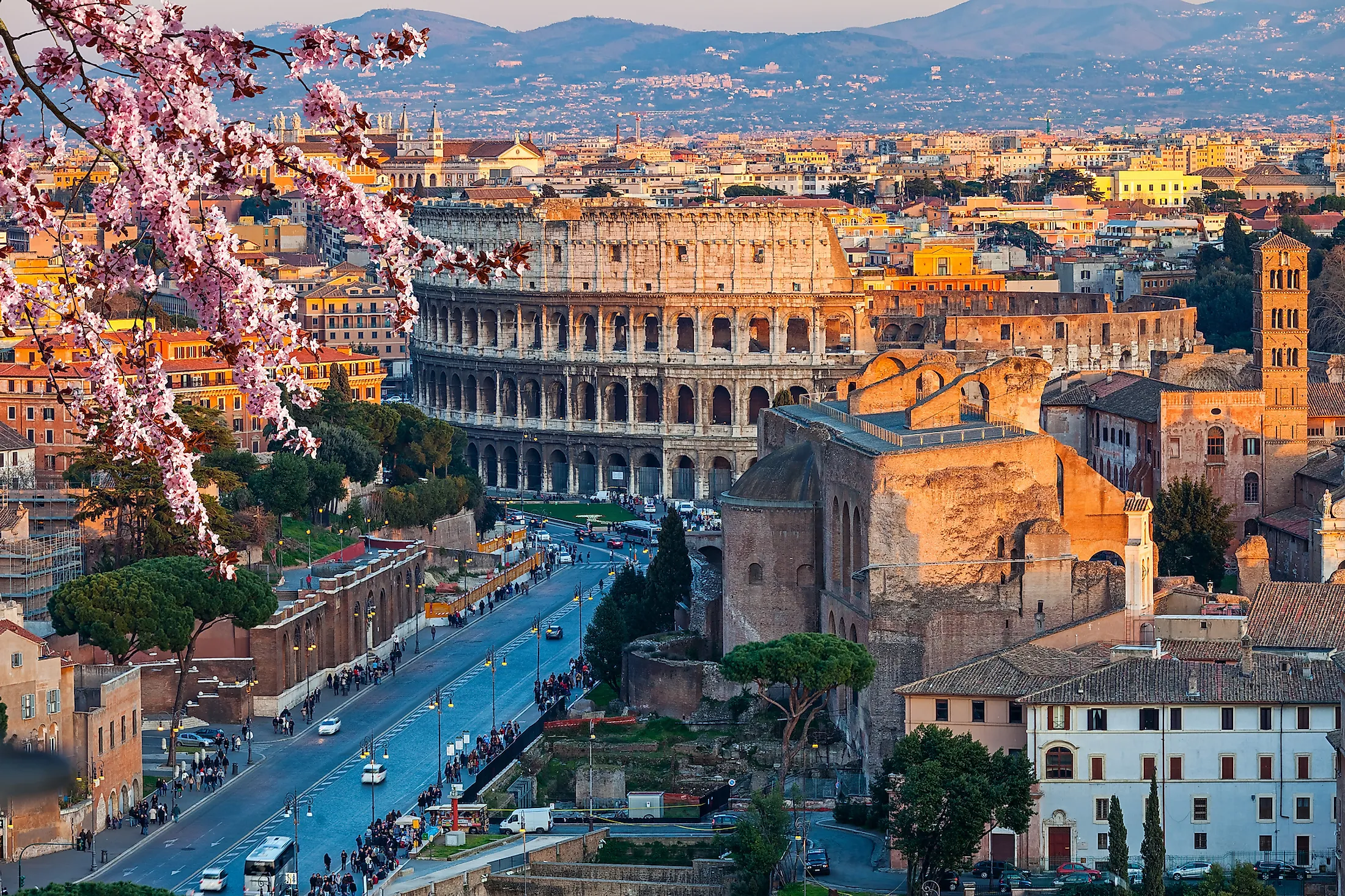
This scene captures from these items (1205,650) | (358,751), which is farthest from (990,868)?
(358,751)

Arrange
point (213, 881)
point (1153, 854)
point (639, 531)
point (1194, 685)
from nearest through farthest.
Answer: point (1153, 854), point (1194, 685), point (213, 881), point (639, 531)

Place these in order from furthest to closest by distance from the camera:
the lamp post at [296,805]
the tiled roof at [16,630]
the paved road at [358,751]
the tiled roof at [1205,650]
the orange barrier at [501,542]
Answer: the orange barrier at [501,542] < the tiled roof at [16,630] < the lamp post at [296,805] < the paved road at [358,751] < the tiled roof at [1205,650]

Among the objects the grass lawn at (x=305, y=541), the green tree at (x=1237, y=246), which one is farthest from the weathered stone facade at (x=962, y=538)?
the green tree at (x=1237, y=246)

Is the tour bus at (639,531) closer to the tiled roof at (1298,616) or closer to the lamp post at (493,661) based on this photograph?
the lamp post at (493,661)

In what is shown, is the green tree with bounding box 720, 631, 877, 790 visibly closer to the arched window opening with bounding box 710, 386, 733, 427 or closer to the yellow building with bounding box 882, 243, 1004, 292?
the arched window opening with bounding box 710, 386, 733, 427

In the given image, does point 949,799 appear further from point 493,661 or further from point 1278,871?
point 493,661

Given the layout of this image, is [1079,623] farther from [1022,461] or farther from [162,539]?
[162,539]

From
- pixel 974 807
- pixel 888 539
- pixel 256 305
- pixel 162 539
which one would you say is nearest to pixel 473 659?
pixel 162 539
